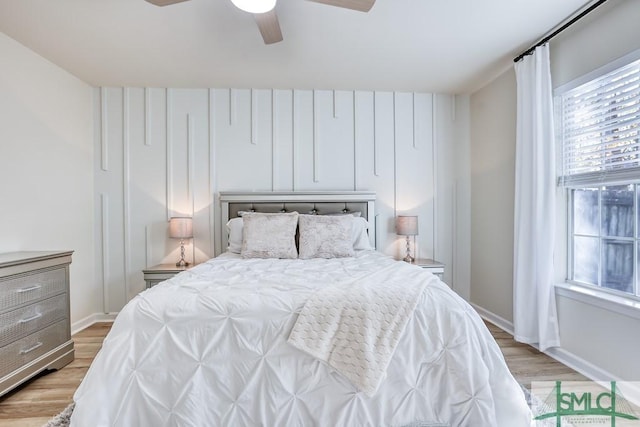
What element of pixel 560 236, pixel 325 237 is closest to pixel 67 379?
pixel 325 237

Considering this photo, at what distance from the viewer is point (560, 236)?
102 inches

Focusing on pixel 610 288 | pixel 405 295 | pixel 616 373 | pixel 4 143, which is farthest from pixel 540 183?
pixel 4 143

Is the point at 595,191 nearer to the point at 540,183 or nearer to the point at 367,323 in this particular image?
the point at 540,183

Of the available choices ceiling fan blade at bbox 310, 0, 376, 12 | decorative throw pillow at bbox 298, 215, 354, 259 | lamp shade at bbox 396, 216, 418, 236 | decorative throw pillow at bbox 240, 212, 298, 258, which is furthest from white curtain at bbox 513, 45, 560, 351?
decorative throw pillow at bbox 240, 212, 298, 258

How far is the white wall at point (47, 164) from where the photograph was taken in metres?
2.61

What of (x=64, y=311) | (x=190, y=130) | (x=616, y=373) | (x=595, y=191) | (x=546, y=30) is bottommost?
(x=616, y=373)

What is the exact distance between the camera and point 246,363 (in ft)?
5.02

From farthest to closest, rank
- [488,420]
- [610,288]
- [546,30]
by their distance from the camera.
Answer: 1. [546,30]
2. [610,288]
3. [488,420]

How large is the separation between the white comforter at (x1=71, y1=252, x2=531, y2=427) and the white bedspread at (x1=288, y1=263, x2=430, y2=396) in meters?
0.06

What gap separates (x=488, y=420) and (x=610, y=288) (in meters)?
1.56

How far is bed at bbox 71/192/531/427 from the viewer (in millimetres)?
1485

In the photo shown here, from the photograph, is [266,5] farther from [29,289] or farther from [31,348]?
[31,348]

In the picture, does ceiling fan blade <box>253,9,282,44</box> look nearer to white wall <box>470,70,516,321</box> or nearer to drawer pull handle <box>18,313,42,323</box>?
white wall <box>470,70,516,321</box>

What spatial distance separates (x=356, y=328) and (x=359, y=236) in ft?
5.77
